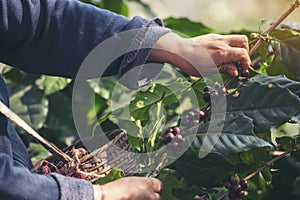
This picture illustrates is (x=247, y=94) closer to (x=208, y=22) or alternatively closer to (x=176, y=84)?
(x=176, y=84)

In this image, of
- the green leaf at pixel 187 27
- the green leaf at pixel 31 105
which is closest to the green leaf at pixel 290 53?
the green leaf at pixel 187 27

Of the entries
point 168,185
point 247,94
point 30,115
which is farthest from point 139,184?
point 30,115

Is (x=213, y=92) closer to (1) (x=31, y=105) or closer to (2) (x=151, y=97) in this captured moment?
(2) (x=151, y=97)

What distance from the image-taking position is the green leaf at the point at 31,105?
151cm

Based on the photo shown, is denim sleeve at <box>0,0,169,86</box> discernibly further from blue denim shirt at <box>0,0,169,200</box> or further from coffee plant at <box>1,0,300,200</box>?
coffee plant at <box>1,0,300,200</box>

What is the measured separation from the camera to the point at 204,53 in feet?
3.42

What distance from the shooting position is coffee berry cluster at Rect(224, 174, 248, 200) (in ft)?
3.35

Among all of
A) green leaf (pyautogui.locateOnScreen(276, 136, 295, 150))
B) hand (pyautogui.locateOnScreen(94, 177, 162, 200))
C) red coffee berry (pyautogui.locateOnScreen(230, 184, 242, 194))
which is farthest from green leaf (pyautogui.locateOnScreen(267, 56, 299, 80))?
hand (pyautogui.locateOnScreen(94, 177, 162, 200))

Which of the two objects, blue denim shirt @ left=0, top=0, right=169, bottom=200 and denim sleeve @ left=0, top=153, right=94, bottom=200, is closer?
denim sleeve @ left=0, top=153, right=94, bottom=200

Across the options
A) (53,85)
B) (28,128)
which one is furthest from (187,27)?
(28,128)

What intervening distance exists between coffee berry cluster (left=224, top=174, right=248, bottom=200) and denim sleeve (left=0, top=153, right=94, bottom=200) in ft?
0.82

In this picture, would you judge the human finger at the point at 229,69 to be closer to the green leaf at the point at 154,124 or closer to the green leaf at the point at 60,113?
the green leaf at the point at 154,124

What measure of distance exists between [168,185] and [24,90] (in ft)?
2.27

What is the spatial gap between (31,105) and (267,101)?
71 cm
